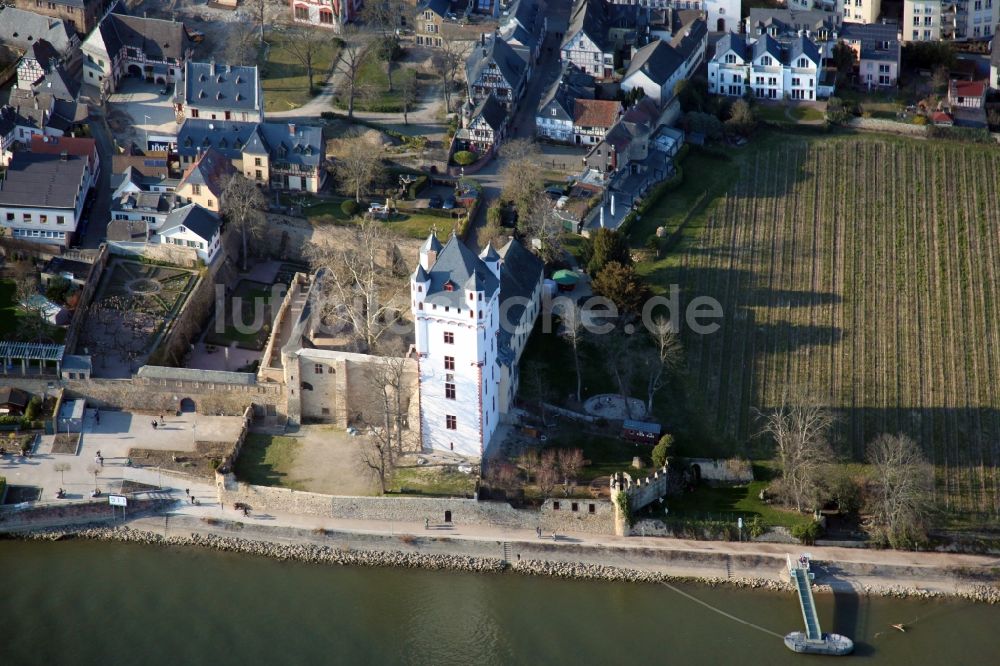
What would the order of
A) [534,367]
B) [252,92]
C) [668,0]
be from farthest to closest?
[668,0] < [252,92] < [534,367]

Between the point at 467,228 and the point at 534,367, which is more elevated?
the point at 467,228

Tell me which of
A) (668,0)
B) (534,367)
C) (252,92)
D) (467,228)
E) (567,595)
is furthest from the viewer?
(668,0)

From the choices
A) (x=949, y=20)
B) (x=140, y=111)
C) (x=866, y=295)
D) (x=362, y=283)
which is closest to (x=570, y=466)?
(x=362, y=283)

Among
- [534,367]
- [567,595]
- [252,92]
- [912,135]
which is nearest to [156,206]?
[252,92]

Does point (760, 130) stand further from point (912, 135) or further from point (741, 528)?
point (741, 528)

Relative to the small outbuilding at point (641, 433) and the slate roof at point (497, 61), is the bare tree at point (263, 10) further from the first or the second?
the small outbuilding at point (641, 433)

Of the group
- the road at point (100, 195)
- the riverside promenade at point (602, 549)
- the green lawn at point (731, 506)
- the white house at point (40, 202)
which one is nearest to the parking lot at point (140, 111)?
the road at point (100, 195)
